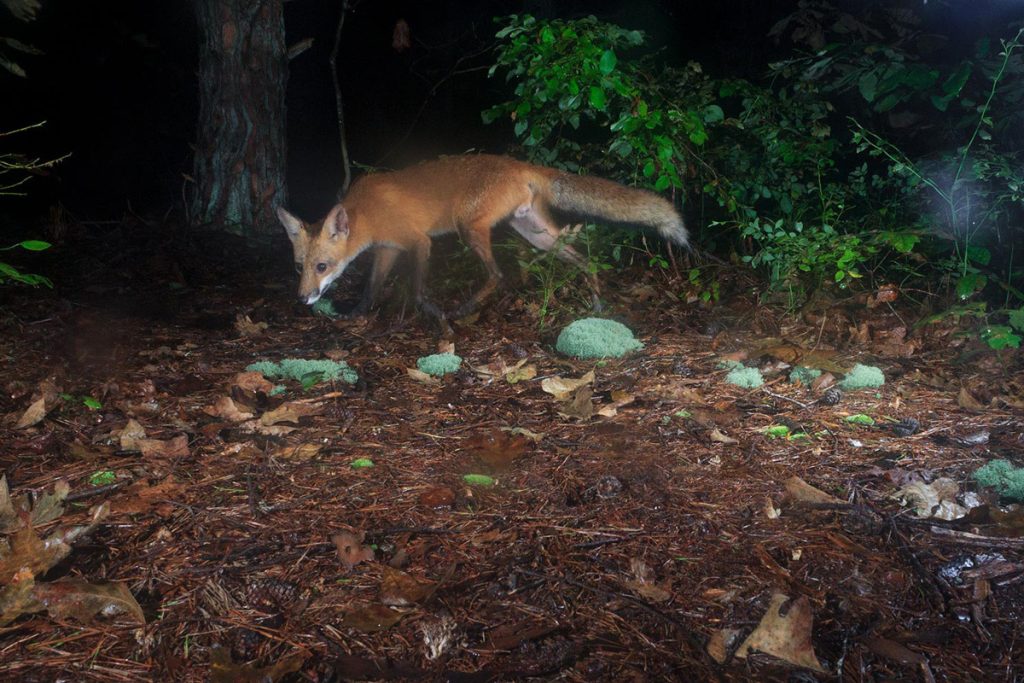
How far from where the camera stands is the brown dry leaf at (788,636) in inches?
73.2

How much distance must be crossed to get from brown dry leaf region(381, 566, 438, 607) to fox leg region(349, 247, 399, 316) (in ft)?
11.4

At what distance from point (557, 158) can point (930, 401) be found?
3.49m

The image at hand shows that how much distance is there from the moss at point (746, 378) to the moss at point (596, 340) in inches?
24.7

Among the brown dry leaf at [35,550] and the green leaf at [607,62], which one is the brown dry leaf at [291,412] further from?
the green leaf at [607,62]

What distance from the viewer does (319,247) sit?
530 cm

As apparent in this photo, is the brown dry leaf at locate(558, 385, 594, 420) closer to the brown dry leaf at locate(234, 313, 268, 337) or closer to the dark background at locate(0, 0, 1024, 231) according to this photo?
the brown dry leaf at locate(234, 313, 268, 337)

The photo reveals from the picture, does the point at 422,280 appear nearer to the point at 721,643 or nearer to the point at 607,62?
the point at 607,62

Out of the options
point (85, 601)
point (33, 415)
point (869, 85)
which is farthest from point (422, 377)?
point (869, 85)

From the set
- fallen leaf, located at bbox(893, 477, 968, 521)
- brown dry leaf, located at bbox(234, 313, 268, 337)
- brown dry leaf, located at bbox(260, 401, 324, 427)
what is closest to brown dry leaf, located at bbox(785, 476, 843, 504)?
fallen leaf, located at bbox(893, 477, 968, 521)

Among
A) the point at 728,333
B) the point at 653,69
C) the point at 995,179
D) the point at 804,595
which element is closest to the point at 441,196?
the point at 653,69

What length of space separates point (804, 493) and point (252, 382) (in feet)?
8.39

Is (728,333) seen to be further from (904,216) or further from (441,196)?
(441,196)

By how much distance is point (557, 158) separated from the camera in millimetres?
6008

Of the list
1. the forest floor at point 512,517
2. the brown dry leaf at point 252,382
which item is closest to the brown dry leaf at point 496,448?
the forest floor at point 512,517
